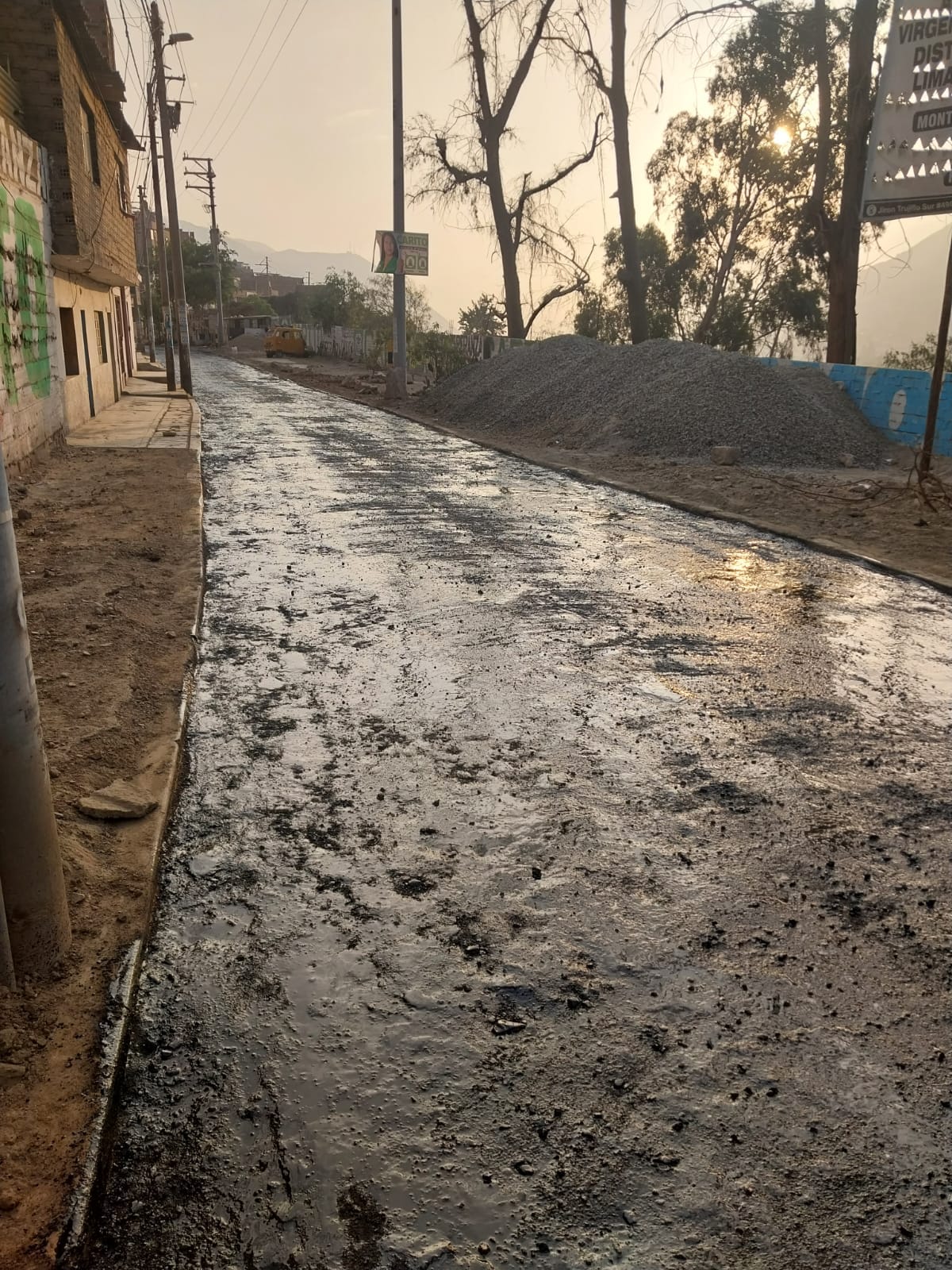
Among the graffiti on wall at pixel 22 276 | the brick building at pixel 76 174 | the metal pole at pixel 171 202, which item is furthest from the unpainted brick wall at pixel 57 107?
the metal pole at pixel 171 202

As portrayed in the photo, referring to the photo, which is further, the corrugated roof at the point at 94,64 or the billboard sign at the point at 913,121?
the corrugated roof at the point at 94,64

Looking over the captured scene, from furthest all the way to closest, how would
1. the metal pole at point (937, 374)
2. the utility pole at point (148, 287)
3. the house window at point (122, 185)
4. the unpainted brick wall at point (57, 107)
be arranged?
the utility pole at point (148, 287), the house window at point (122, 185), the unpainted brick wall at point (57, 107), the metal pole at point (937, 374)

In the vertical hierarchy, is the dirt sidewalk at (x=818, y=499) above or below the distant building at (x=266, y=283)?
below

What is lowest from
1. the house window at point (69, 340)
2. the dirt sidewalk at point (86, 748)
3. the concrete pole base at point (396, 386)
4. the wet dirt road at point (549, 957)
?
the wet dirt road at point (549, 957)

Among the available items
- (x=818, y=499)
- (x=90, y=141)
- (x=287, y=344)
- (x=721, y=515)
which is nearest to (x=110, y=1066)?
(x=721, y=515)

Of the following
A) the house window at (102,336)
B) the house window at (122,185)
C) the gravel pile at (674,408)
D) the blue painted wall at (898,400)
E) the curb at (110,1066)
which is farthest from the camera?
the house window at (122,185)

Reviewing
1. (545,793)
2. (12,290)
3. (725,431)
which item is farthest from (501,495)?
(545,793)

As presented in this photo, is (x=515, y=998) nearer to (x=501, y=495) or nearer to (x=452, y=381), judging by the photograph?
(x=501, y=495)

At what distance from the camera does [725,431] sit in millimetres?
15328

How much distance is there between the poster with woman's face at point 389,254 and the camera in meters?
24.8

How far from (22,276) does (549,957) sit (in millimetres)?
12997

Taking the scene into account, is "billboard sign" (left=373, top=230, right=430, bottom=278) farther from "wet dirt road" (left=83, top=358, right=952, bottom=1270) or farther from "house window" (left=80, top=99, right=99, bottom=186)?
"wet dirt road" (left=83, top=358, right=952, bottom=1270)

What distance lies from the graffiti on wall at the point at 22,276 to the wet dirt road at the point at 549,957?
7.83 meters

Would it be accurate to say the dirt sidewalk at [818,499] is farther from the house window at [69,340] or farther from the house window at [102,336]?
the house window at [102,336]
